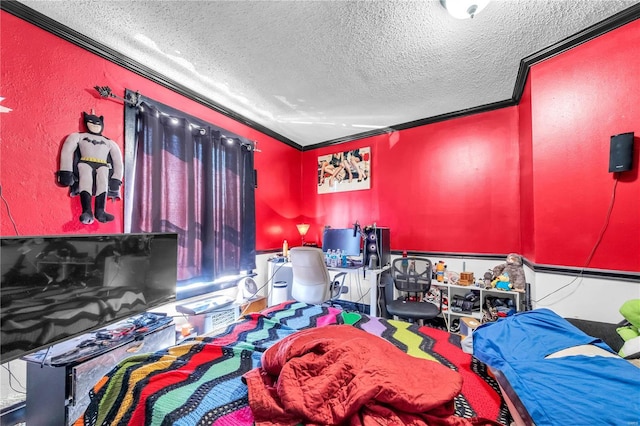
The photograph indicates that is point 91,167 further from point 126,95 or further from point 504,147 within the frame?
point 504,147

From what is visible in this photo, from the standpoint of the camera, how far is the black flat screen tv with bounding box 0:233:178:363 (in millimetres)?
1222

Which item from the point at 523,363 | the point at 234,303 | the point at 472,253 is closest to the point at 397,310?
the point at 472,253

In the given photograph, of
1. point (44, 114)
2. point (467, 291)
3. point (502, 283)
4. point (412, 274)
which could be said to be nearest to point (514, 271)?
point (502, 283)

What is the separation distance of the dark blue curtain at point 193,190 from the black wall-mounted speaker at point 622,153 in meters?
3.32

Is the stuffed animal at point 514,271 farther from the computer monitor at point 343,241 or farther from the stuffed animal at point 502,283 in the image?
the computer monitor at point 343,241

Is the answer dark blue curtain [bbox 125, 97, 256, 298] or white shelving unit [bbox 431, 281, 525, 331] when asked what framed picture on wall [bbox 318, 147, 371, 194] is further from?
white shelving unit [bbox 431, 281, 525, 331]

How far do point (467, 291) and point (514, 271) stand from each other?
1.84 ft

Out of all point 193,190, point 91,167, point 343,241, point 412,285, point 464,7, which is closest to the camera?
point 464,7

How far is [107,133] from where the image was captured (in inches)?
80.1

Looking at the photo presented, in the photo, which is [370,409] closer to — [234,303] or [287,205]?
[234,303]

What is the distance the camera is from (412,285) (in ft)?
9.16

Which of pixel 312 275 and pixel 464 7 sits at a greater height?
pixel 464 7

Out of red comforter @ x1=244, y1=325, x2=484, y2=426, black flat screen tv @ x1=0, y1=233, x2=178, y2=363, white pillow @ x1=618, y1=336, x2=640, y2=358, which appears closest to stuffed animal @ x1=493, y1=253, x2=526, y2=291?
white pillow @ x1=618, y1=336, x2=640, y2=358

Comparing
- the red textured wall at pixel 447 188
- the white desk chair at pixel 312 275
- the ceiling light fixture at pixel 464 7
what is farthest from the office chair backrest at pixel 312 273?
the ceiling light fixture at pixel 464 7
